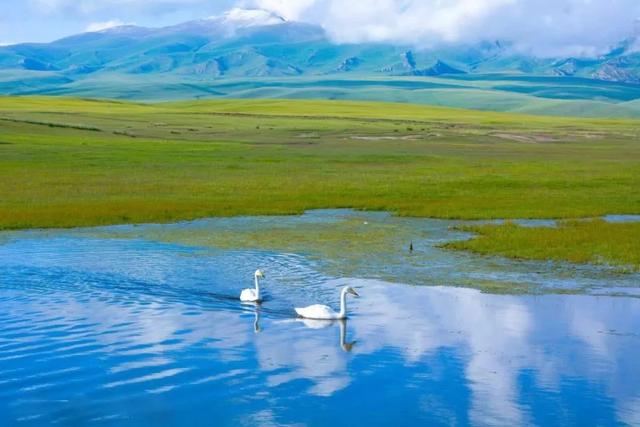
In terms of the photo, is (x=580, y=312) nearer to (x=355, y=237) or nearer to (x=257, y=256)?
(x=257, y=256)

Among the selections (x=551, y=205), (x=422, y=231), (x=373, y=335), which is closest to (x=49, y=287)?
(x=373, y=335)

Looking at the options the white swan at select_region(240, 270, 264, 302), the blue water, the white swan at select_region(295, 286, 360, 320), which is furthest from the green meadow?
the white swan at select_region(295, 286, 360, 320)

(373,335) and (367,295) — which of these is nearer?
(373,335)

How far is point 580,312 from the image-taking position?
2009 centimetres

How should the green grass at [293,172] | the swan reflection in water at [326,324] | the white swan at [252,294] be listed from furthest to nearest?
the green grass at [293,172]
the white swan at [252,294]
the swan reflection in water at [326,324]

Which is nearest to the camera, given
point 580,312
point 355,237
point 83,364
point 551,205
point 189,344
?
point 83,364

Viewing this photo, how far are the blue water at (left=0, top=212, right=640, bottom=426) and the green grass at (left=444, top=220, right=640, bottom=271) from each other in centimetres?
170

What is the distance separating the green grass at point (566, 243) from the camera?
86.3 ft

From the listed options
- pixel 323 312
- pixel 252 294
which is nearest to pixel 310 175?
pixel 252 294

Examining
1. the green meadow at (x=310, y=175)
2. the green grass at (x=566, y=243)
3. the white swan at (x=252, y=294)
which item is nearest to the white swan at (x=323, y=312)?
the white swan at (x=252, y=294)

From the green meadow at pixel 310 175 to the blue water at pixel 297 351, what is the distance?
689 cm

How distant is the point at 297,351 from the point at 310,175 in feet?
113

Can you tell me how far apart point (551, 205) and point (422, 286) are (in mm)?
17756

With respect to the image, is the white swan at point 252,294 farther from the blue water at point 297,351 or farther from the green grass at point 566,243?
the green grass at point 566,243
